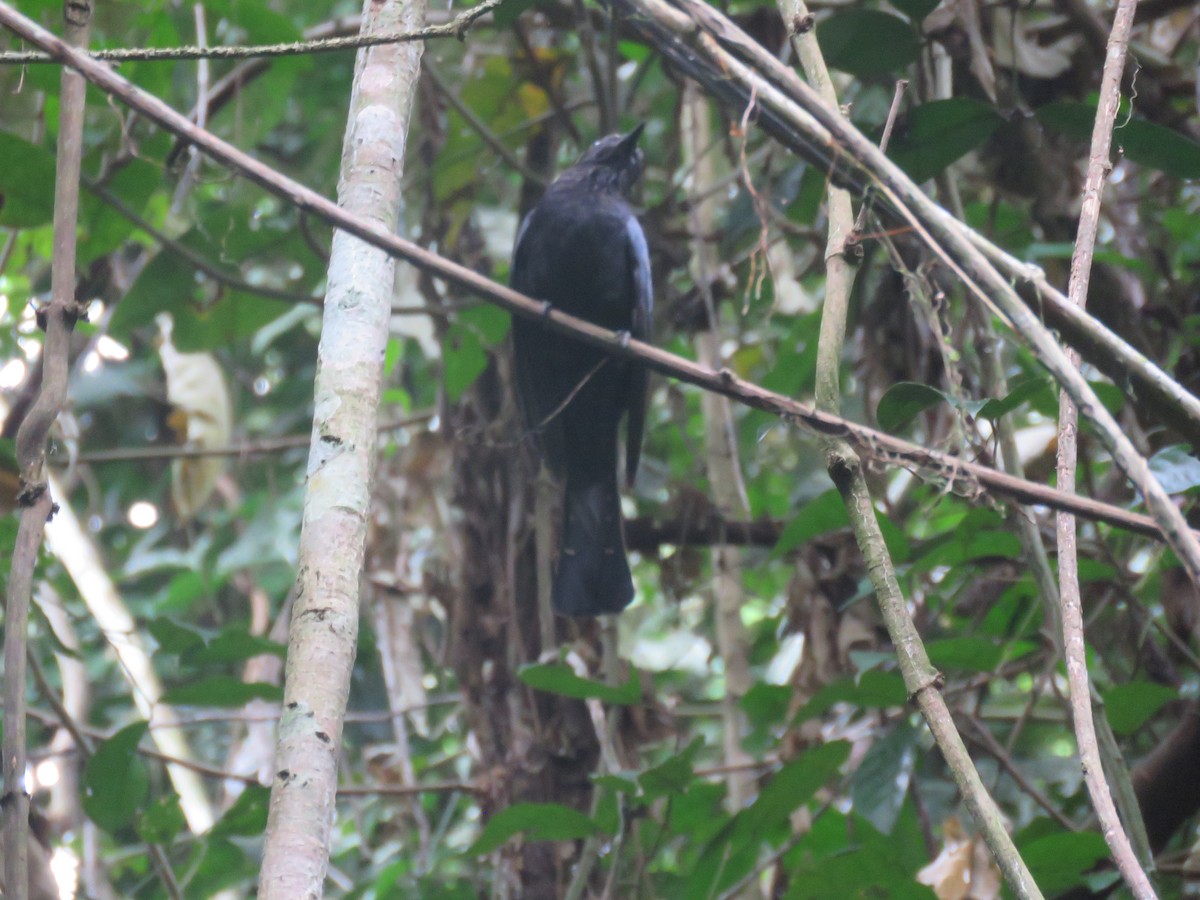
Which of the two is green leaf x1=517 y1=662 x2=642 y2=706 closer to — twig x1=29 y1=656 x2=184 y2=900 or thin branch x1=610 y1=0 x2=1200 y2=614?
twig x1=29 y1=656 x2=184 y2=900

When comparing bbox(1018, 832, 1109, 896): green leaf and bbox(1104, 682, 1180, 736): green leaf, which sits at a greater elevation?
bbox(1104, 682, 1180, 736): green leaf

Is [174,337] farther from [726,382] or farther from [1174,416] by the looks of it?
[1174,416]

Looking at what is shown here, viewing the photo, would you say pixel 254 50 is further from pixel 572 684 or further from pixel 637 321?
pixel 637 321

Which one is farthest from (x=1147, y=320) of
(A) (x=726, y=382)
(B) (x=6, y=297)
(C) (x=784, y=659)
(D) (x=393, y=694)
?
(B) (x=6, y=297)

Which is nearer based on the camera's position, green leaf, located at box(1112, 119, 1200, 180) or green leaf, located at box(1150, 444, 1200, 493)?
green leaf, located at box(1150, 444, 1200, 493)

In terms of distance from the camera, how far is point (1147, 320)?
3.64 m

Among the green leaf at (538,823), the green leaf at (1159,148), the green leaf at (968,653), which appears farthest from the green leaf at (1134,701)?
the green leaf at (538,823)

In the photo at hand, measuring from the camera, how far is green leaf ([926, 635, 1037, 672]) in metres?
2.74

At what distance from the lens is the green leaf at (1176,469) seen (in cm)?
186

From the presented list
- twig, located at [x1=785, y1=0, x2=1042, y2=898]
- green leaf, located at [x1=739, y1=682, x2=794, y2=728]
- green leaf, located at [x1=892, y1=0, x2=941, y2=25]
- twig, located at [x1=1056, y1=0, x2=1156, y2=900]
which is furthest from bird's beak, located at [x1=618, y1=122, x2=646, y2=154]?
twig, located at [x1=1056, y1=0, x2=1156, y2=900]

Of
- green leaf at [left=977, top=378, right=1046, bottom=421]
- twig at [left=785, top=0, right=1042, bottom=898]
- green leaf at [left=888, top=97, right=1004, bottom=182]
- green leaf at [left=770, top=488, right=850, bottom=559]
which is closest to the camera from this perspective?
twig at [left=785, top=0, right=1042, bottom=898]

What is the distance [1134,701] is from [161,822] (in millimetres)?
2421

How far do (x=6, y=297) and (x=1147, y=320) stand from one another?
4.27 meters

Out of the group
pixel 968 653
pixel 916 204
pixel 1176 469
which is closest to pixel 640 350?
pixel 916 204
